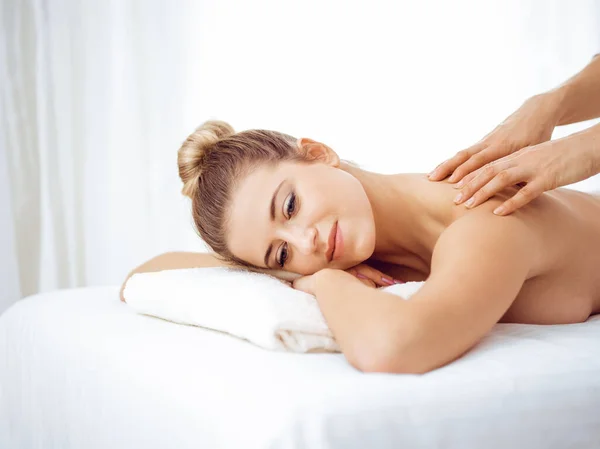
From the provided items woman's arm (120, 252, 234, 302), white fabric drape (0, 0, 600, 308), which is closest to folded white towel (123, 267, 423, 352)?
woman's arm (120, 252, 234, 302)

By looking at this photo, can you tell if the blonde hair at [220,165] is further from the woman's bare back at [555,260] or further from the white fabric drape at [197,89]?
the white fabric drape at [197,89]

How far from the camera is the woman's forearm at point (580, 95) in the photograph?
1888 millimetres

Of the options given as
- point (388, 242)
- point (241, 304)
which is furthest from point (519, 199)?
point (241, 304)

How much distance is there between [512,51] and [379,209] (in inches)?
59.8

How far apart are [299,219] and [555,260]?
0.52m

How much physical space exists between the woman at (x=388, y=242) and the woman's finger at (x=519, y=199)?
2 cm

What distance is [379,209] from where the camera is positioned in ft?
5.48

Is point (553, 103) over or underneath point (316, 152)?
over

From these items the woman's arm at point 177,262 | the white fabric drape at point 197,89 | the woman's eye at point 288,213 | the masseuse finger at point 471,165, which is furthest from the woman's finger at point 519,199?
the white fabric drape at point 197,89

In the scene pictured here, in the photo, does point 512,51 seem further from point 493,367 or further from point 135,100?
point 493,367

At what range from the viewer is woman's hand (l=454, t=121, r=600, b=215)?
1.34 metres

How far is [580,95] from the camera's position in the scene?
6.40 ft

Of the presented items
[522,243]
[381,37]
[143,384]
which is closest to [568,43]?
[381,37]

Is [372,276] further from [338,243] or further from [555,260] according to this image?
[555,260]
